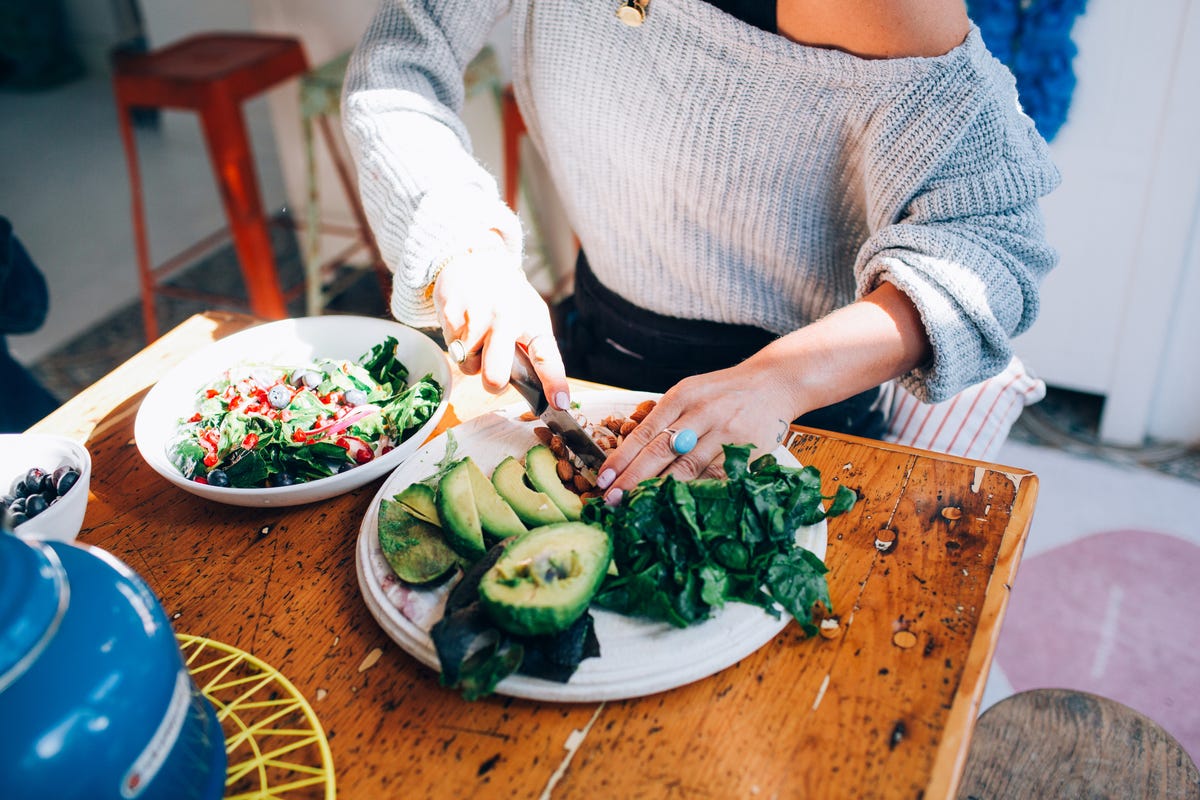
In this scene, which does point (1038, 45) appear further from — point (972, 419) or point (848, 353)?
point (848, 353)

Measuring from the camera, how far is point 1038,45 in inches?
82.0

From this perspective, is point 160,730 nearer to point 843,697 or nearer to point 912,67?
point 843,697

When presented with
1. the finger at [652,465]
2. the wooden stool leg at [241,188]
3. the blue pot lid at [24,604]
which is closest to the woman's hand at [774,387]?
the finger at [652,465]

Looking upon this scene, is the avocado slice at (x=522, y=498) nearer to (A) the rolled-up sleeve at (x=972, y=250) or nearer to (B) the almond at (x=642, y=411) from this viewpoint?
(B) the almond at (x=642, y=411)

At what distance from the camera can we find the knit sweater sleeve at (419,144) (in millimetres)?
1174

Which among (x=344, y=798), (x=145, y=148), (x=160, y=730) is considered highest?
(x=160, y=730)

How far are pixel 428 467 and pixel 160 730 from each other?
17.4 inches

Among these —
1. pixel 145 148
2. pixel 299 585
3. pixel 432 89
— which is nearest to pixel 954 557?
pixel 299 585

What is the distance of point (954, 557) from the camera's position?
892 mm

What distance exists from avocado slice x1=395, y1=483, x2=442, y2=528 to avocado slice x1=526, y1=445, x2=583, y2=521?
110mm

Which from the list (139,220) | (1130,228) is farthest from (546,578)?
(139,220)

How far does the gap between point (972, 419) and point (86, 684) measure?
4.00 ft

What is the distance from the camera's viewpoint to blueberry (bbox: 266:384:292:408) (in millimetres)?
1101

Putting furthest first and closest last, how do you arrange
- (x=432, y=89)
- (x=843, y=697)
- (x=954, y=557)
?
(x=432, y=89)
(x=954, y=557)
(x=843, y=697)
